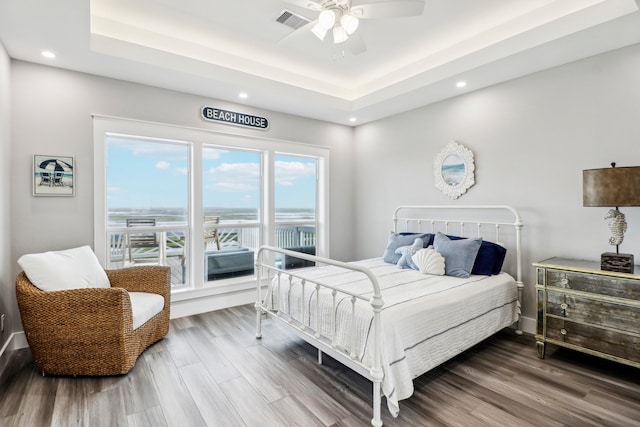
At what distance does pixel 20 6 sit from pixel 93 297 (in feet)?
6.63

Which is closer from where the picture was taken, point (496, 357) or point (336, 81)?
point (496, 357)

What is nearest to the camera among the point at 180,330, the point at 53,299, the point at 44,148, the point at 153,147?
the point at 53,299

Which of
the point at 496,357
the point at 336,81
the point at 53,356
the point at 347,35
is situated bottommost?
the point at 496,357

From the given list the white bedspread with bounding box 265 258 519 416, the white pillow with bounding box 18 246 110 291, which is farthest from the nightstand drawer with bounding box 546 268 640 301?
the white pillow with bounding box 18 246 110 291

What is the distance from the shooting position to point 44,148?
2953mm

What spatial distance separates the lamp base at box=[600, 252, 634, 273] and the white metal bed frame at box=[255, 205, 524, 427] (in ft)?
2.59

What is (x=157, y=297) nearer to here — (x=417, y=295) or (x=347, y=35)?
(x=417, y=295)

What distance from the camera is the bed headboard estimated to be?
3322mm

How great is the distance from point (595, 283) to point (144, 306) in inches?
143

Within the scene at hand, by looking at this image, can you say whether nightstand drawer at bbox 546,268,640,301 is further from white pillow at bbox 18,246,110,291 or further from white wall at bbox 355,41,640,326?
white pillow at bbox 18,246,110,291

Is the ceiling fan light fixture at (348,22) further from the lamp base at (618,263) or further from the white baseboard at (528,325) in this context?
the white baseboard at (528,325)

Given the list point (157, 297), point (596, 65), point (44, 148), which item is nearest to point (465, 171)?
point (596, 65)

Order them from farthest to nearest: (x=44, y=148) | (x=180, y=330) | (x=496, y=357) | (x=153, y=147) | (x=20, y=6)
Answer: (x=153, y=147)
(x=180, y=330)
(x=44, y=148)
(x=496, y=357)
(x=20, y=6)

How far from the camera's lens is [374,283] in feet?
6.01
